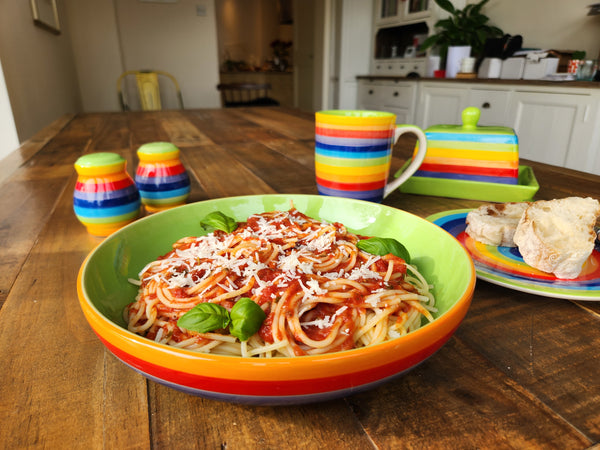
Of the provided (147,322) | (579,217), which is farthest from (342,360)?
(579,217)

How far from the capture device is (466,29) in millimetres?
4113

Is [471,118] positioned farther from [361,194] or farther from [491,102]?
[491,102]

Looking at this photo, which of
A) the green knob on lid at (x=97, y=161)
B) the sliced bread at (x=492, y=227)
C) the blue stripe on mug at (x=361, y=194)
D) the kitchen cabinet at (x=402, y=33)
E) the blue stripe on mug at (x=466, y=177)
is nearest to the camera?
the sliced bread at (x=492, y=227)

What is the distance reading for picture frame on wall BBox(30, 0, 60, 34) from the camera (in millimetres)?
3469

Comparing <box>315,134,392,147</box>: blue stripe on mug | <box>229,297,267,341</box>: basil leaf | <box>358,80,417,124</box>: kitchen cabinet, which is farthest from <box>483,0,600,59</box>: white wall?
<box>229,297,267,341</box>: basil leaf

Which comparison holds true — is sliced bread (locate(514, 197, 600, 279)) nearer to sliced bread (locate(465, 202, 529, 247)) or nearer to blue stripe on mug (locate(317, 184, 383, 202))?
sliced bread (locate(465, 202, 529, 247))

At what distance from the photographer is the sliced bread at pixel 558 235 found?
55 cm

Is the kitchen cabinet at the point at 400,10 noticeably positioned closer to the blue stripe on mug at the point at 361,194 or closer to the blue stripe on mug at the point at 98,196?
the blue stripe on mug at the point at 361,194

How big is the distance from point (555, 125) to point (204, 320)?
12.1ft

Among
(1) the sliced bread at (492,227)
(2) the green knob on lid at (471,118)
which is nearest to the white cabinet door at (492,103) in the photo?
(2) the green knob on lid at (471,118)

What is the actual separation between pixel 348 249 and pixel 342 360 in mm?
273

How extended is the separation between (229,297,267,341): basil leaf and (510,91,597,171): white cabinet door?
3478 millimetres

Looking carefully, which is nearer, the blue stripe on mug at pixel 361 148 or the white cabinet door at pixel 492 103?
the blue stripe on mug at pixel 361 148

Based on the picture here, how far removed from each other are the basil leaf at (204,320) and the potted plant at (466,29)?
14.7ft
